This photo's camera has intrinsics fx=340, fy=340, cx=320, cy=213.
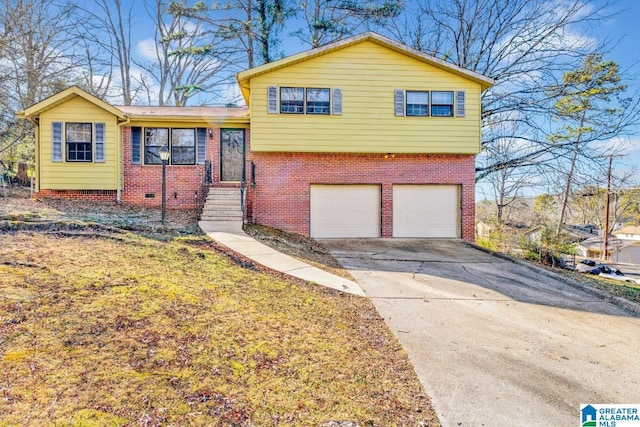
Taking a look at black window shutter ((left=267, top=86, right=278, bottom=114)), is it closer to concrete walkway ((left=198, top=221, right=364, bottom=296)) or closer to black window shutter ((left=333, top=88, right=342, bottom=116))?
black window shutter ((left=333, top=88, right=342, bottom=116))

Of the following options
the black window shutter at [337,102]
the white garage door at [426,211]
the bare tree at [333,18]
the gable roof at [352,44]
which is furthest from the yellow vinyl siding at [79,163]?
the bare tree at [333,18]

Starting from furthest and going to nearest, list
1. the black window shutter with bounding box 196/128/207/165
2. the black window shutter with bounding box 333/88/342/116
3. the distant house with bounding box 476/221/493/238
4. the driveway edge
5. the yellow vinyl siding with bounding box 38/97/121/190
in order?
the distant house with bounding box 476/221/493/238, the black window shutter with bounding box 196/128/207/165, the black window shutter with bounding box 333/88/342/116, the yellow vinyl siding with bounding box 38/97/121/190, the driveway edge

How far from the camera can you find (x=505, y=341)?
14.1ft

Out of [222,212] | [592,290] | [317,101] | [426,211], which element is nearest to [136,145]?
[222,212]

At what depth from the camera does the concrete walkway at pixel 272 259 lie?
6.23m

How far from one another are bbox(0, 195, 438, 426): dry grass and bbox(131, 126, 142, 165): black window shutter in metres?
7.89

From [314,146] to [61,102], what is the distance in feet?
29.3

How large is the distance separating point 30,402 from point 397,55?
43.3 ft

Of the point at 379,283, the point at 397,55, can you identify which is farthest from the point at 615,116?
the point at 379,283

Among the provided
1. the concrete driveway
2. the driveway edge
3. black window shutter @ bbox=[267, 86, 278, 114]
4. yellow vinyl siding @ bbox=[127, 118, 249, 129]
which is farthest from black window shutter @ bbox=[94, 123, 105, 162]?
the driveway edge

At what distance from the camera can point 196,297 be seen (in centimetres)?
433

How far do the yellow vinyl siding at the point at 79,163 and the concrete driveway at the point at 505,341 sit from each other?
9.69 metres

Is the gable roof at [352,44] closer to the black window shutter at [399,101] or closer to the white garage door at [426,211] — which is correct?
the black window shutter at [399,101]

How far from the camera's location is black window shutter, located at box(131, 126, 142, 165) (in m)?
12.5
